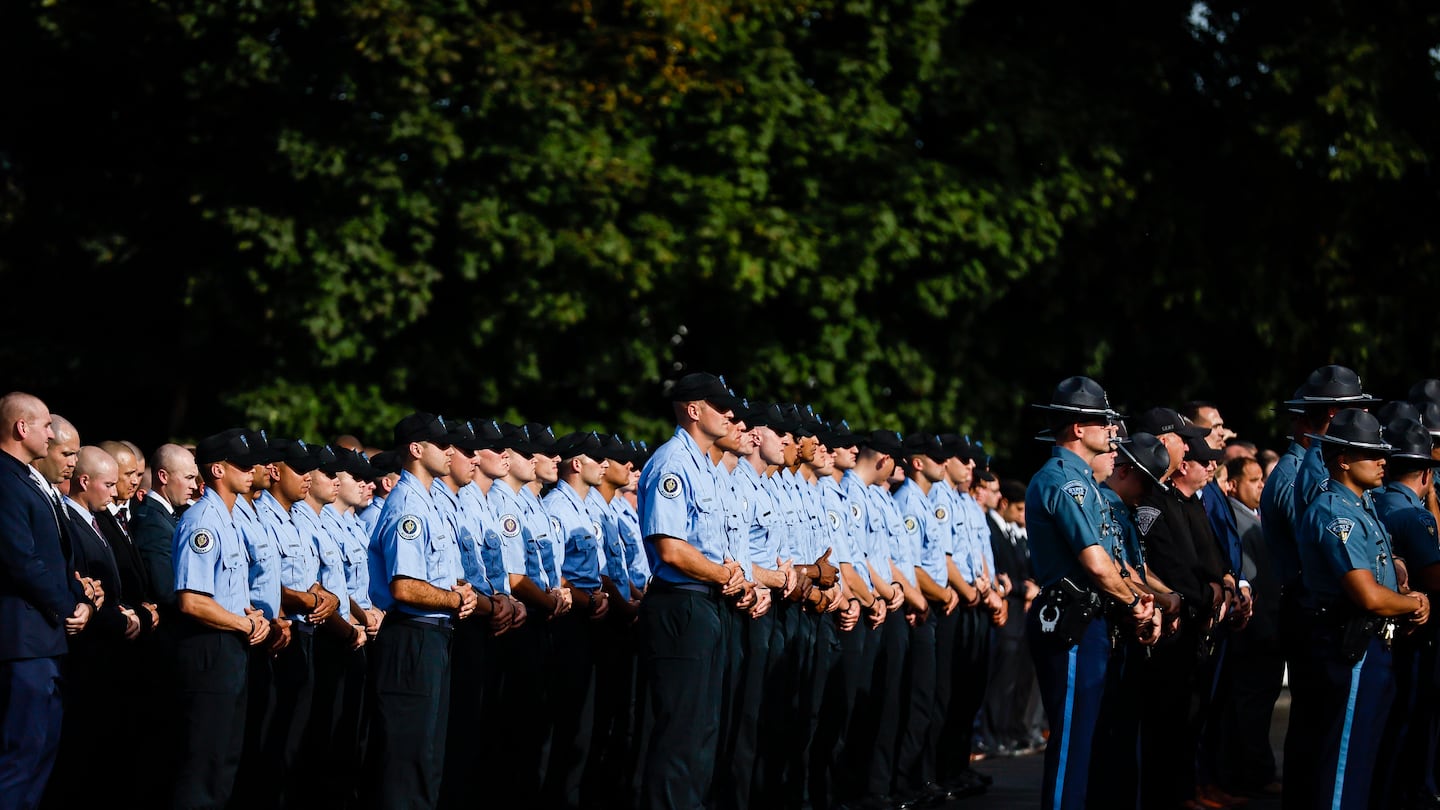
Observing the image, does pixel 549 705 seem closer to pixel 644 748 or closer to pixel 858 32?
pixel 644 748

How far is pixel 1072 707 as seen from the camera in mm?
8375

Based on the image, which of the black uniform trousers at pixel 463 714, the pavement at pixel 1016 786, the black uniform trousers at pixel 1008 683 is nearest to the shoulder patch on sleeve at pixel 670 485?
the black uniform trousers at pixel 463 714

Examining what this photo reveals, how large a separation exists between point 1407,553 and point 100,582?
635 cm

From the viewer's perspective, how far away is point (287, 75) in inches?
734

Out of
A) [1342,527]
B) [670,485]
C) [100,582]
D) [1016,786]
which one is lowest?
[1016,786]

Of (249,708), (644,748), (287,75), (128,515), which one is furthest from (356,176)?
(644,748)

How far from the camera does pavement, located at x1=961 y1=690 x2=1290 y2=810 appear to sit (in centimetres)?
1139

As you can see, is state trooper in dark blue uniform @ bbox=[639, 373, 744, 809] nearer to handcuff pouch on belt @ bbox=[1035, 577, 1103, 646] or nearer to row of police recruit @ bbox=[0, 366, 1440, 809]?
row of police recruit @ bbox=[0, 366, 1440, 809]

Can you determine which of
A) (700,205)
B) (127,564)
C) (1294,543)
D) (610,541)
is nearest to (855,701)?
(610,541)

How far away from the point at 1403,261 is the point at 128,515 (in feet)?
53.8

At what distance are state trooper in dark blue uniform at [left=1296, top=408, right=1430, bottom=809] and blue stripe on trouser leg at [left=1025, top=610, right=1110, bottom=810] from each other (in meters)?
0.95

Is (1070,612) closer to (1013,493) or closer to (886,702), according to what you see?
(886,702)

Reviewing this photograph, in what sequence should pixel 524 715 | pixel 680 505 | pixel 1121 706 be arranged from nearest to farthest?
pixel 680 505 < pixel 1121 706 < pixel 524 715

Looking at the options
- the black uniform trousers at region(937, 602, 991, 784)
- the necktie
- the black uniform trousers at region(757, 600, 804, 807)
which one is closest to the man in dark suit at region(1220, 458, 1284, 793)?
the black uniform trousers at region(937, 602, 991, 784)
